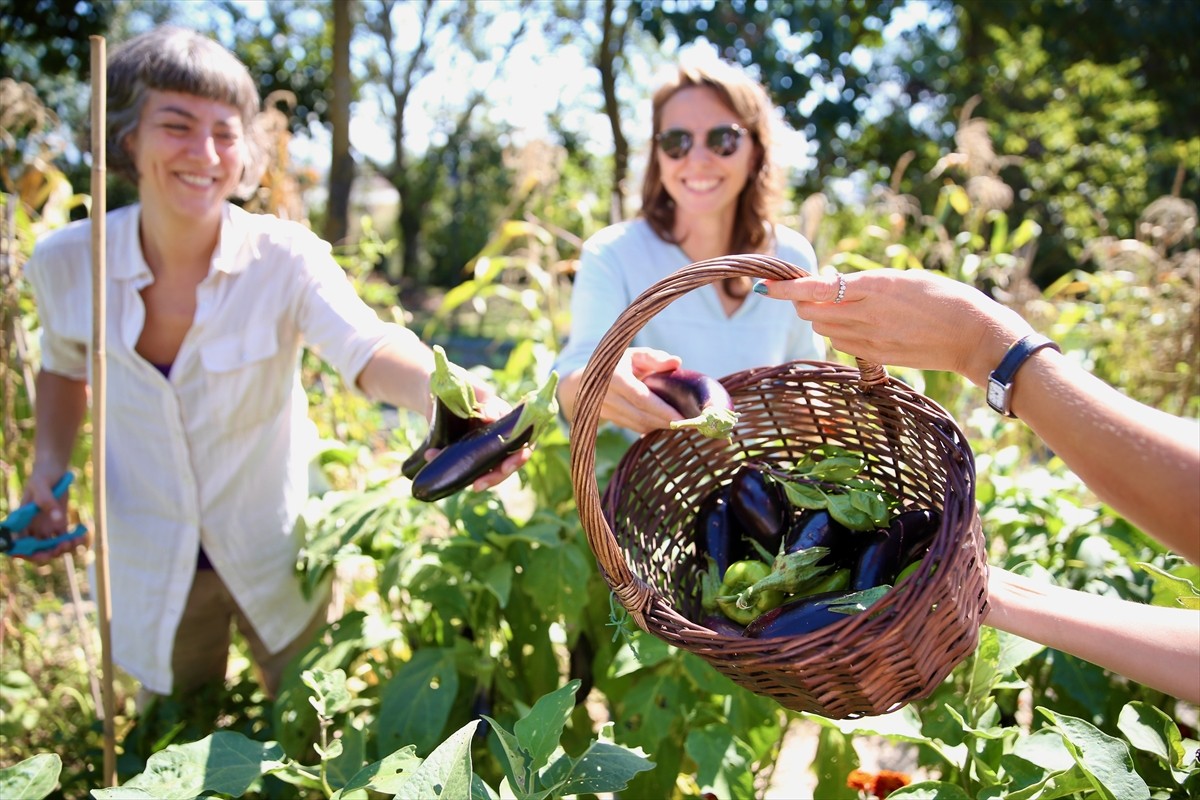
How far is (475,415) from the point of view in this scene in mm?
1414

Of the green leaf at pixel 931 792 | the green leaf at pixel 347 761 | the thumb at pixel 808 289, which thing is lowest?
the green leaf at pixel 347 761

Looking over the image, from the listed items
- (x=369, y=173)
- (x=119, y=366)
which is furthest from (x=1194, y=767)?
(x=369, y=173)

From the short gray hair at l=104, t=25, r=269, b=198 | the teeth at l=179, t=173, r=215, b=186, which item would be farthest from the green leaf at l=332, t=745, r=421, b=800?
the short gray hair at l=104, t=25, r=269, b=198

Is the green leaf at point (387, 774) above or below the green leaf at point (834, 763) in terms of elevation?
above

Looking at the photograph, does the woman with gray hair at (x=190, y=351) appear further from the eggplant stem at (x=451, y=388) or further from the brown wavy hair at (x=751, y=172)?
the brown wavy hair at (x=751, y=172)

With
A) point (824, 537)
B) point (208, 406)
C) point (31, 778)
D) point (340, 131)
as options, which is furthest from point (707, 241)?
point (340, 131)

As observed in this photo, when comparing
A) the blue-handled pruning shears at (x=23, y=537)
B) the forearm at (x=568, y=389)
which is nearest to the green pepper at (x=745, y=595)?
the forearm at (x=568, y=389)

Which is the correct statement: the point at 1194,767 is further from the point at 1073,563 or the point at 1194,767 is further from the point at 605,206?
the point at 605,206

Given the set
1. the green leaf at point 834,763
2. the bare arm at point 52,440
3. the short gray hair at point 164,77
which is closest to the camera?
the green leaf at point 834,763

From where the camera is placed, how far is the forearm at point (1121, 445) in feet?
2.97

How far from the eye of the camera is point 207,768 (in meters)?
1.21

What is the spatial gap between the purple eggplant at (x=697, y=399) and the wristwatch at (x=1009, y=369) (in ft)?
1.11

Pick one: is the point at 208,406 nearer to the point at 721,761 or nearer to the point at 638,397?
the point at 638,397

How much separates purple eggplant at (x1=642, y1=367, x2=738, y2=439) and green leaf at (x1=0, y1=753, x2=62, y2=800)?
96cm
